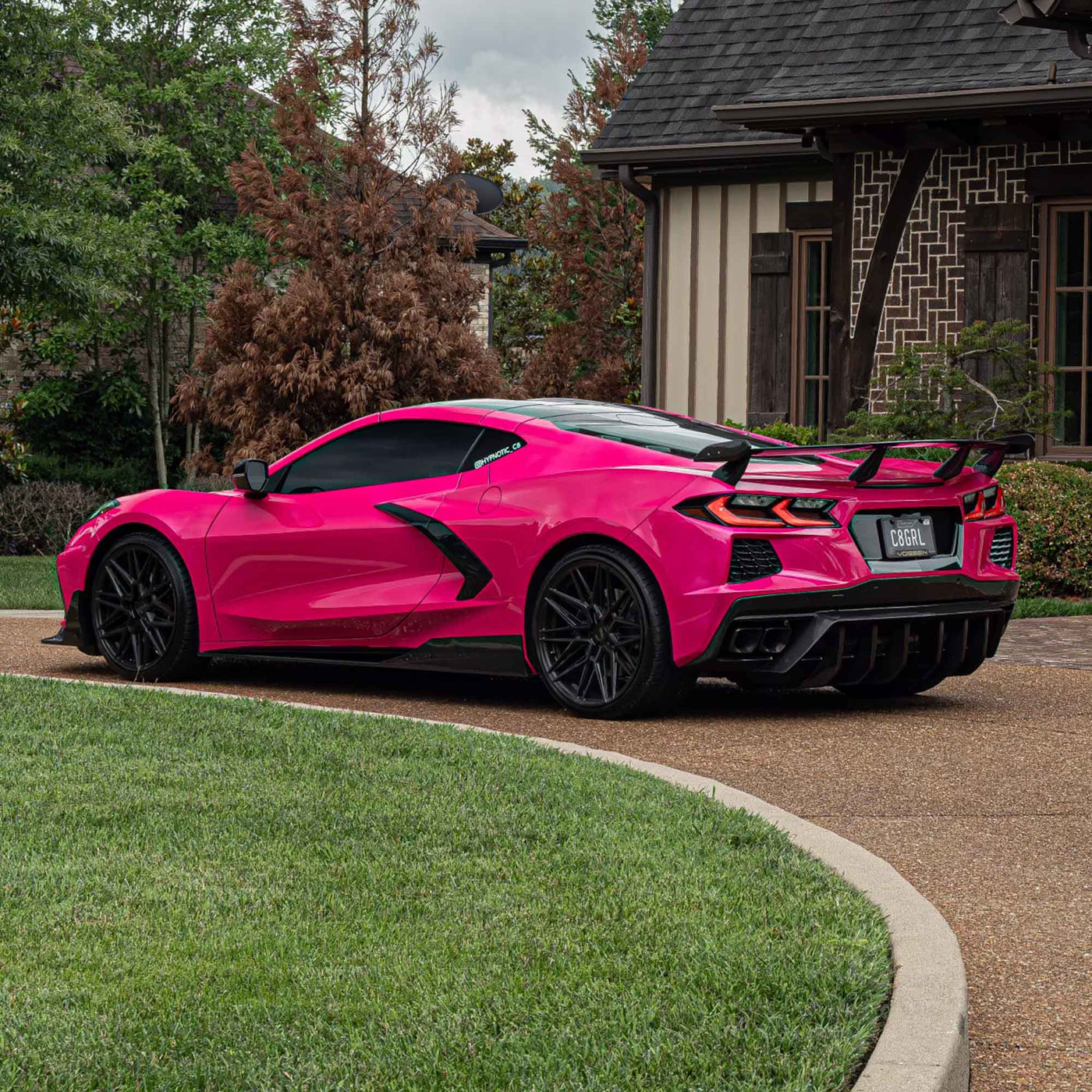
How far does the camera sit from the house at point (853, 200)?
14.7 metres

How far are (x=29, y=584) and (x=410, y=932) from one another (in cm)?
1245

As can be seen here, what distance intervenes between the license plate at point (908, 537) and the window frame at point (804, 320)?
358 inches

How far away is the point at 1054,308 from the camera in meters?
15.0

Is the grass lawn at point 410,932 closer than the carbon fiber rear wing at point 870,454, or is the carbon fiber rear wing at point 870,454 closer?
the grass lawn at point 410,932

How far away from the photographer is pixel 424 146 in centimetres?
2123

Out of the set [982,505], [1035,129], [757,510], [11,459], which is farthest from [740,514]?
[11,459]

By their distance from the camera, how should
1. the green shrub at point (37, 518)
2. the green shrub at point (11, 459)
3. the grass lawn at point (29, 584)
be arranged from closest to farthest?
the grass lawn at point (29, 584) → the green shrub at point (37, 518) → the green shrub at point (11, 459)

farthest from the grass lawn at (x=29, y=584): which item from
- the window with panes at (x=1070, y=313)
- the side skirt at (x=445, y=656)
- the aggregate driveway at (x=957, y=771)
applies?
the window with panes at (x=1070, y=313)

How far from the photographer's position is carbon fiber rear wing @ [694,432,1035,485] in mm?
7188

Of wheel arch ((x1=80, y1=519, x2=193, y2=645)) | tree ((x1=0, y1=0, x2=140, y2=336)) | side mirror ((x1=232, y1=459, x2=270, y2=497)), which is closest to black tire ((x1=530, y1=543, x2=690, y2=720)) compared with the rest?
side mirror ((x1=232, y1=459, x2=270, y2=497))

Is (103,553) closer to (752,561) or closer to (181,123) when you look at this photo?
(752,561)

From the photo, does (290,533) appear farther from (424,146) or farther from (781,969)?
(424,146)

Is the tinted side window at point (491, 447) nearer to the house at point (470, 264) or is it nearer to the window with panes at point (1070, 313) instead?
the window with panes at point (1070, 313)

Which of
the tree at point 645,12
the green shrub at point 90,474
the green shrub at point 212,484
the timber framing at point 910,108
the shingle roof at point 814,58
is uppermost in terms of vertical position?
the tree at point 645,12
